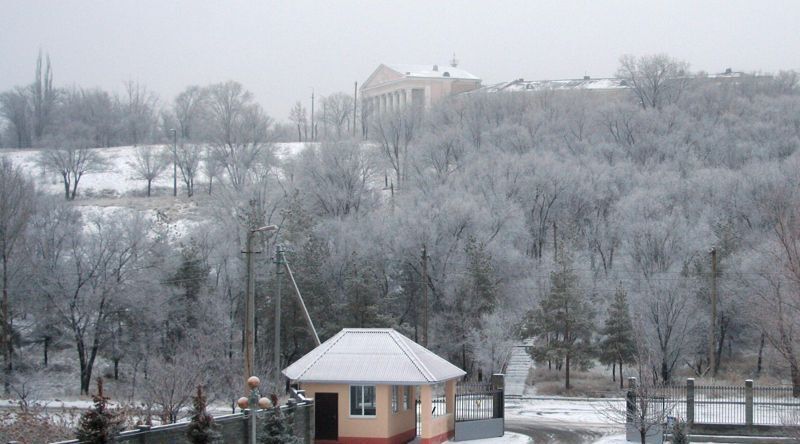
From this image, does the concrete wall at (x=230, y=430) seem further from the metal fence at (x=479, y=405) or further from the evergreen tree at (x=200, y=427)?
the metal fence at (x=479, y=405)

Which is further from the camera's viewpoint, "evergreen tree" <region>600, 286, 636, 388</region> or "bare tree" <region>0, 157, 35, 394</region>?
"bare tree" <region>0, 157, 35, 394</region>

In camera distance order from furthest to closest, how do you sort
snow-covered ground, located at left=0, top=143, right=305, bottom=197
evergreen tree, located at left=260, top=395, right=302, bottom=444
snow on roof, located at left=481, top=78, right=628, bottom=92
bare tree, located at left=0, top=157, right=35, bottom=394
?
snow on roof, located at left=481, top=78, right=628, bottom=92, snow-covered ground, located at left=0, top=143, right=305, bottom=197, bare tree, located at left=0, top=157, right=35, bottom=394, evergreen tree, located at left=260, top=395, right=302, bottom=444

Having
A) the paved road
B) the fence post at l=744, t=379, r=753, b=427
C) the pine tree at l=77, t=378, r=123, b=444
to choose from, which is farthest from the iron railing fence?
the pine tree at l=77, t=378, r=123, b=444

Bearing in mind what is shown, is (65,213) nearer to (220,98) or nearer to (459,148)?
(459,148)

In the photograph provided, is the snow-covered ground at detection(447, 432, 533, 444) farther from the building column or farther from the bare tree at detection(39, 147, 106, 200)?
the bare tree at detection(39, 147, 106, 200)

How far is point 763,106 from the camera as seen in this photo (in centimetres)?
9088

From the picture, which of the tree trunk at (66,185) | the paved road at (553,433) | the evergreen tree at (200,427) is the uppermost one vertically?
the tree trunk at (66,185)

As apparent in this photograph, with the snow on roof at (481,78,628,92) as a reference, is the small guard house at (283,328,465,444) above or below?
below

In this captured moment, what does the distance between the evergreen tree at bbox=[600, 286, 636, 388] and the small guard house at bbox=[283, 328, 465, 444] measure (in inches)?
674

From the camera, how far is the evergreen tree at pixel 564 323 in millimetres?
43844

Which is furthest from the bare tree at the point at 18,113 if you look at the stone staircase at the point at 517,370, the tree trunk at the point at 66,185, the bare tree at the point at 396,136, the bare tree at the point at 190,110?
the stone staircase at the point at 517,370

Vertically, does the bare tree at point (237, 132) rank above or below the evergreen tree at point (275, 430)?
above

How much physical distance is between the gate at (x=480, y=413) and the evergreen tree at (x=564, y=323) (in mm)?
14579

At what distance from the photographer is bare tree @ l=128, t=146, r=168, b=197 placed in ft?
308
